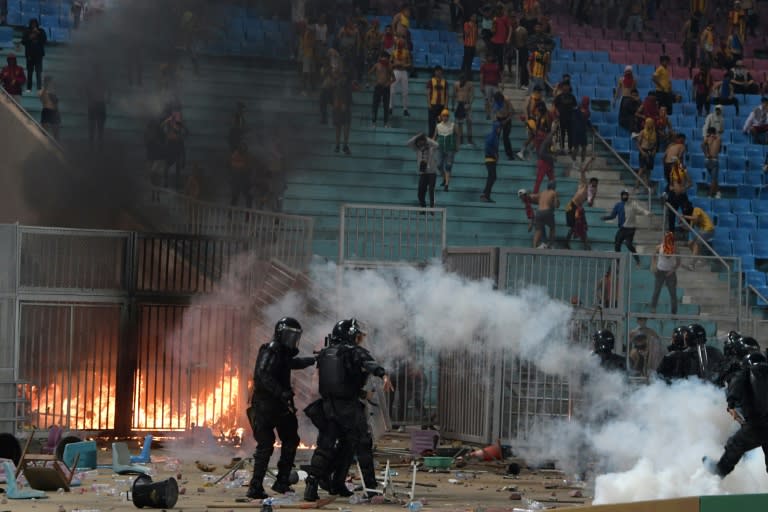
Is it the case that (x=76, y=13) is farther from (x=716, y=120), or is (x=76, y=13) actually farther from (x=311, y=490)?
(x=311, y=490)

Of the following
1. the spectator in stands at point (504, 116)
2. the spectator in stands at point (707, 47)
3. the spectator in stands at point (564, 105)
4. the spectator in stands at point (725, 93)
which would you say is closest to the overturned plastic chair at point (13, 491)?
the spectator in stands at point (504, 116)

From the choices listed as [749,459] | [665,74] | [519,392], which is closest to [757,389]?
[749,459]

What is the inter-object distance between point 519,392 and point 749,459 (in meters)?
3.38

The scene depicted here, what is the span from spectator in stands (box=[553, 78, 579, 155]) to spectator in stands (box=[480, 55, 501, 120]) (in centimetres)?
105

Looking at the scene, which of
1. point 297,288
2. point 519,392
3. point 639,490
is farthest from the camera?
point 297,288

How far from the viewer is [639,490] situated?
12.1 metres

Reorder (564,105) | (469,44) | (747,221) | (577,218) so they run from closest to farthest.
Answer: (577,218), (564,105), (747,221), (469,44)

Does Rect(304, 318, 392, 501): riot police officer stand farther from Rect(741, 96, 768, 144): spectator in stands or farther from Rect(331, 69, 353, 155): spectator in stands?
Rect(741, 96, 768, 144): spectator in stands

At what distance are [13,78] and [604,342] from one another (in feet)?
36.3

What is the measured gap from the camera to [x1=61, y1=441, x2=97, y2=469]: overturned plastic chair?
47.0 feet

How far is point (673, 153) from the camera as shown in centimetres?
2561

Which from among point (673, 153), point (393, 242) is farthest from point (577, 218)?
point (393, 242)

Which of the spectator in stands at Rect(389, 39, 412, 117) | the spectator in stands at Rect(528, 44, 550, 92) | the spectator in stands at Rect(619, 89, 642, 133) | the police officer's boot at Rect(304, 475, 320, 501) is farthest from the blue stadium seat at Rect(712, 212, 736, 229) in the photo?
the police officer's boot at Rect(304, 475, 320, 501)

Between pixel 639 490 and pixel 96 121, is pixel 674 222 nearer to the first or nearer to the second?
pixel 96 121
